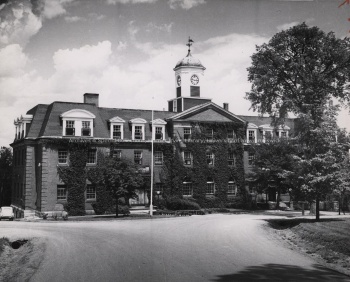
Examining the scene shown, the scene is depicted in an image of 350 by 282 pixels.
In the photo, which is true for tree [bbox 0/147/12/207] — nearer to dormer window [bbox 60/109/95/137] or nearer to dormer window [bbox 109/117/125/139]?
dormer window [bbox 60/109/95/137]

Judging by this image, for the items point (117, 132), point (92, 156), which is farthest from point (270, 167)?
point (92, 156)

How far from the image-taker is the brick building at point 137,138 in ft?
130

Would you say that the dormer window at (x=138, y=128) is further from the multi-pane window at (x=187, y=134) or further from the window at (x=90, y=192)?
the window at (x=90, y=192)

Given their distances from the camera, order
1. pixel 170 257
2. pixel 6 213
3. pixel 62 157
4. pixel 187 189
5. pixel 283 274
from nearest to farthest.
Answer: pixel 283 274 → pixel 170 257 → pixel 6 213 → pixel 62 157 → pixel 187 189

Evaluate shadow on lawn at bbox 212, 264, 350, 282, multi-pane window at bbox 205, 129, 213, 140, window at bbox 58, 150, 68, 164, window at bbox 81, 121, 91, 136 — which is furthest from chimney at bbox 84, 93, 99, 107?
shadow on lawn at bbox 212, 264, 350, 282

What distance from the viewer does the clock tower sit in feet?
157

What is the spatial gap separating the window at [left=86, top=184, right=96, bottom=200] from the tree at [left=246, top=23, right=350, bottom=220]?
57.0ft

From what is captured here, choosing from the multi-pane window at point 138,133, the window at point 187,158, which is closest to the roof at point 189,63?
the multi-pane window at point 138,133

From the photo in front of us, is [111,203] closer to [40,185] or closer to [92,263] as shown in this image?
[40,185]

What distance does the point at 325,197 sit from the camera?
89.7ft

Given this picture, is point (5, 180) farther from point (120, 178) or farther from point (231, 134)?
point (231, 134)

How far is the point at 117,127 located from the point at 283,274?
31.6m

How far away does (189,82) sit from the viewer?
4816 cm

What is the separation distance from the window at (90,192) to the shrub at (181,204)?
7263mm
